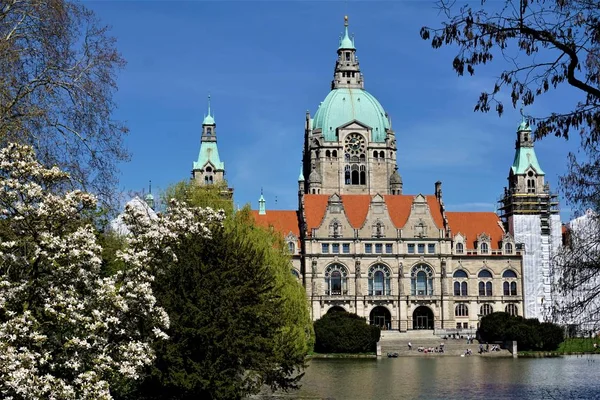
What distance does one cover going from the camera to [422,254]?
97875mm

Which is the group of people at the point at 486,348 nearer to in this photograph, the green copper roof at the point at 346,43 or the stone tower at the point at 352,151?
the stone tower at the point at 352,151

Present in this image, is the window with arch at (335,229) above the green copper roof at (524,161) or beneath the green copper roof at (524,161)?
beneath

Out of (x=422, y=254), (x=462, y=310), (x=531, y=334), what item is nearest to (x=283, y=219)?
(x=422, y=254)

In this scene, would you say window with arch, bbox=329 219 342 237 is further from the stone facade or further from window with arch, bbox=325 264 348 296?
window with arch, bbox=325 264 348 296

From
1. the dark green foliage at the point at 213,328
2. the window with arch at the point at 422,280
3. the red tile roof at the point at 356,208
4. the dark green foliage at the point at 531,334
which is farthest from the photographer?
the red tile roof at the point at 356,208

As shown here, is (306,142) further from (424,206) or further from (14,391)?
(14,391)

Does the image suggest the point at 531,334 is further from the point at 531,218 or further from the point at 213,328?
the point at 213,328

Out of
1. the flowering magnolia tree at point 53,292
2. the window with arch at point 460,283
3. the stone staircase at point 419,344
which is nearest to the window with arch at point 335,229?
the stone staircase at point 419,344

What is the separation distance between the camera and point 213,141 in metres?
114

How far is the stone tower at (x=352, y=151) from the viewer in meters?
114

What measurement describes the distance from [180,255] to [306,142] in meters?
96.2

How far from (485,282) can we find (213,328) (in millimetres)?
76722

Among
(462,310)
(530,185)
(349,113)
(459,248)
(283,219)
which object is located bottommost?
(462,310)

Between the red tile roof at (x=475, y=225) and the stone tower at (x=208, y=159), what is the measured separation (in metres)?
30.4
